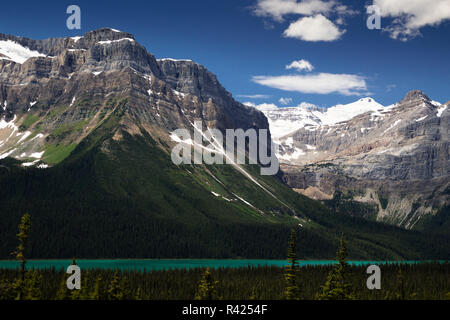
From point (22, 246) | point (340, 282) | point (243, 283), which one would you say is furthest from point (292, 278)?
point (243, 283)

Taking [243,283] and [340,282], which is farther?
[243,283]

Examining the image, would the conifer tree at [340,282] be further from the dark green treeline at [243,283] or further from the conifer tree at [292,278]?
the dark green treeline at [243,283]

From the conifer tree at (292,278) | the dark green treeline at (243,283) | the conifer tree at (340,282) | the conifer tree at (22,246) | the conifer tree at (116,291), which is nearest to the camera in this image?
the conifer tree at (22,246)

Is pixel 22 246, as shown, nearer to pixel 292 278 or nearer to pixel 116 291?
pixel 116 291

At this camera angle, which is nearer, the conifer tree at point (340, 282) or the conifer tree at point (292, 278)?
the conifer tree at point (340, 282)

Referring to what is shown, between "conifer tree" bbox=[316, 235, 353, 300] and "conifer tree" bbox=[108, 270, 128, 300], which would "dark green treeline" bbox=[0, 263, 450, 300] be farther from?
"conifer tree" bbox=[316, 235, 353, 300]

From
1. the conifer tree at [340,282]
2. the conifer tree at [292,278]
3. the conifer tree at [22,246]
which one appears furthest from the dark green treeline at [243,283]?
the conifer tree at [22,246]

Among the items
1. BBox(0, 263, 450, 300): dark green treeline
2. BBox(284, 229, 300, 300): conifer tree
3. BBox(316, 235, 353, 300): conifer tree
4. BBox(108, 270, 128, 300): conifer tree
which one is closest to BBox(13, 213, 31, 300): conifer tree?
BBox(108, 270, 128, 300): conifer tree

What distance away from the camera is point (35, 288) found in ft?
246
